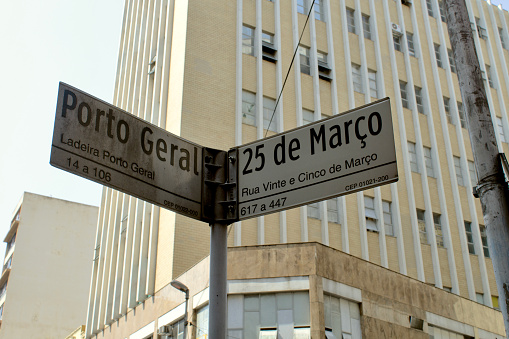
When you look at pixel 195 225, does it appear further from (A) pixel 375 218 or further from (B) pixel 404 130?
(B) pixel 404 130

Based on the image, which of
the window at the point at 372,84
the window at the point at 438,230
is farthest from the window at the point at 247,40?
the window at the point at 438,230

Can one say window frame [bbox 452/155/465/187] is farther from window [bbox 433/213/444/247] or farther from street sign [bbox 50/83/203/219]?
street sign [bbox 50/83/203/219]

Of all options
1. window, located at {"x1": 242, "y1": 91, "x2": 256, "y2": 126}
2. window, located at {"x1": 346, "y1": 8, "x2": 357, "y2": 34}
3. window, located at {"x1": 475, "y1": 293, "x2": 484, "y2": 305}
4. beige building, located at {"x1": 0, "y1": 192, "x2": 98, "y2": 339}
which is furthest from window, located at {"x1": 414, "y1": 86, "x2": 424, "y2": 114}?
beige building, located at {"x1": 0, "y1": 192, "x2": 98, "y2": 339}

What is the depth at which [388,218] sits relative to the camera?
81.9ft

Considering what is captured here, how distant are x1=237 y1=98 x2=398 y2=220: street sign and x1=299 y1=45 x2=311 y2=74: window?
72.3 ft

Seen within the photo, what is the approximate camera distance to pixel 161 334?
19.1m

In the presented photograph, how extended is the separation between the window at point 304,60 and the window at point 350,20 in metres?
3.44

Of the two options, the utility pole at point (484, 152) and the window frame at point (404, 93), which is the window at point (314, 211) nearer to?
the window frame at point (404, 93)

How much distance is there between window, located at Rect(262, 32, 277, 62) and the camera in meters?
24.9

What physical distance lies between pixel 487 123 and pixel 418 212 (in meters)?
21.8

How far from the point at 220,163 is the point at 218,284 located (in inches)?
33.9

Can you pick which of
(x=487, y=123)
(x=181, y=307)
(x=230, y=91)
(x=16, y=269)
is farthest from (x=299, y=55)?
(x=16, y=269)

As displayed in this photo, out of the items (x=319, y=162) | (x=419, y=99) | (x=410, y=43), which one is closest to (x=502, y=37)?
(x=410, y=43)

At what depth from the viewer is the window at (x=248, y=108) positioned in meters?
23.3
